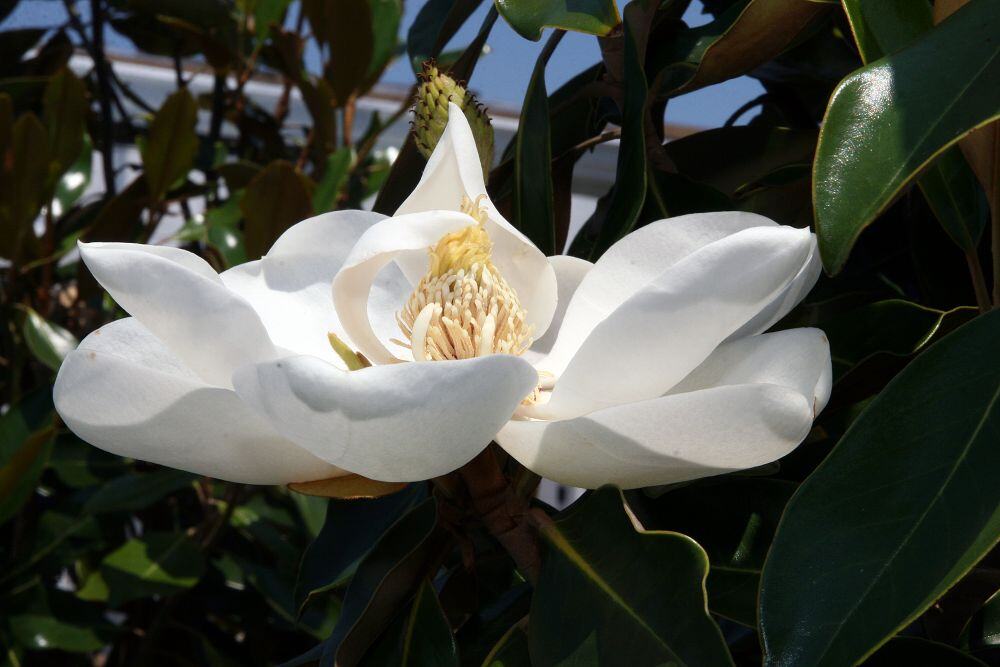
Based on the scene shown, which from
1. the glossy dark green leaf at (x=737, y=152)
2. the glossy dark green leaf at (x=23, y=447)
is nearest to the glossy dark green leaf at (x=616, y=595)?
the glossy dark green leaf at (x=737, y=152)

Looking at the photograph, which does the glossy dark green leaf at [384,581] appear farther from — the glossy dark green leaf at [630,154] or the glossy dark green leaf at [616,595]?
the glossy dark green leaf at [630,154]

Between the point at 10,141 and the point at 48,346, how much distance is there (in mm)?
331

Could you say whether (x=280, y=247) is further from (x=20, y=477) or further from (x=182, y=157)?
(x=182, y=157)

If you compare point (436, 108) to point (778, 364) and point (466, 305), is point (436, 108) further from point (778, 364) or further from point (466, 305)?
point (778, 364)

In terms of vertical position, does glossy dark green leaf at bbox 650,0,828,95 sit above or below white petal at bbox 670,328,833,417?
above

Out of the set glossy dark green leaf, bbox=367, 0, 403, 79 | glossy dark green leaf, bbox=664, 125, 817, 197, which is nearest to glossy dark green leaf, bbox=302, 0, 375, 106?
glossy dark green leaf, bbox=367, 0, 403, 79

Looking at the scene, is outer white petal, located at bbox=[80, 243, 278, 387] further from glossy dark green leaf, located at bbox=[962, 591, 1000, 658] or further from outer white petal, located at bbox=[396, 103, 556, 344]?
glossy dark green leaf, located at bbox=[962, 591, 1000, 658]

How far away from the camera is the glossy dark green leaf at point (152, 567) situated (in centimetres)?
130

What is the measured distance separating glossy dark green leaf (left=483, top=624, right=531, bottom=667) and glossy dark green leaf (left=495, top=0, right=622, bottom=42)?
34 cm

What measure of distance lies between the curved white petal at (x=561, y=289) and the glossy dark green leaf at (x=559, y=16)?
13 cm

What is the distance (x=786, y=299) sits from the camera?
483 millimetres

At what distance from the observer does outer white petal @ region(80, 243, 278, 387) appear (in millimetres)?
412

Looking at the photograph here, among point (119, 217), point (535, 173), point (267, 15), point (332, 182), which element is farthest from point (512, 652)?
point (267, 15)

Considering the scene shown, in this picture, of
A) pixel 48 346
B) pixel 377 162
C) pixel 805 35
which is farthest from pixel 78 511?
pixel 805 35
